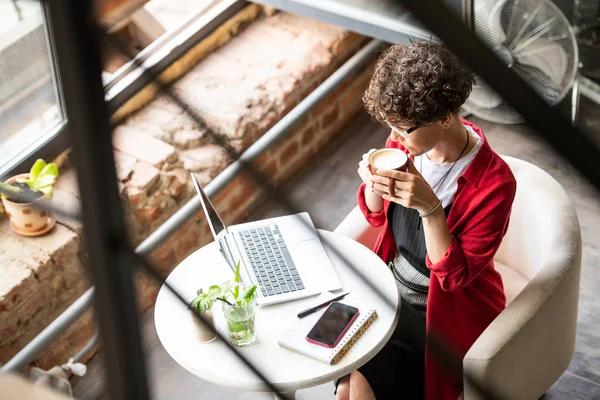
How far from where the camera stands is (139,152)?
3033mm

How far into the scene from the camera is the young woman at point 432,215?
6.31 feet

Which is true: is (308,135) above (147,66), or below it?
below

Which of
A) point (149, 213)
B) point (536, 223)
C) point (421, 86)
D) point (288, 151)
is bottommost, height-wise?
point (288, 151)

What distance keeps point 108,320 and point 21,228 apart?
2.33 m

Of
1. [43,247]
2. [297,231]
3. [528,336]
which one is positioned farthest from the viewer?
[43,247]

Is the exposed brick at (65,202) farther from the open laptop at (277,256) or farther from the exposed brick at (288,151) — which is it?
the exposed brick at (288,151)

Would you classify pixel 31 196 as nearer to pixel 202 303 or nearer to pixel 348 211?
pixel 202 303

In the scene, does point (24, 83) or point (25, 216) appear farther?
point (24, 83)

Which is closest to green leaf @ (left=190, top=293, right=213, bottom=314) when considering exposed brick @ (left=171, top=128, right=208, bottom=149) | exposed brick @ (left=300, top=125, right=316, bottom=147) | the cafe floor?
the cafe floor

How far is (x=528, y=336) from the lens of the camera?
2010mm

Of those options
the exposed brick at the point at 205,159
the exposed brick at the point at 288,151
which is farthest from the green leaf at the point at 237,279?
the exposed brick at the point at 288,151

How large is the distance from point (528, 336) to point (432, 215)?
373mm

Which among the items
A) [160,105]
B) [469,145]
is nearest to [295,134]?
[160,105]

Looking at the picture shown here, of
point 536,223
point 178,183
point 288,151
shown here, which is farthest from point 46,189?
point 536,223
